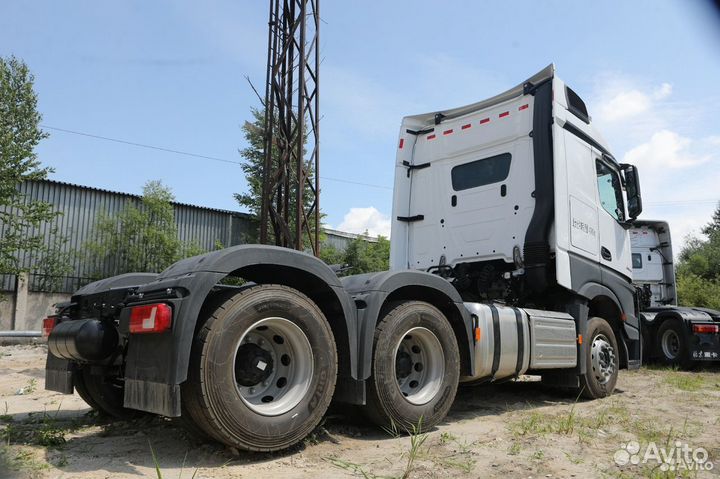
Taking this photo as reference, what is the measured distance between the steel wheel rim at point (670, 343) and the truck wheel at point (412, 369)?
7750 millimetres

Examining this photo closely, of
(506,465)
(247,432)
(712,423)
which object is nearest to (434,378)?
(506,465)

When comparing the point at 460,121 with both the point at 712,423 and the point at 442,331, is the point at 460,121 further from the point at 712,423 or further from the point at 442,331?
the point at 712,423

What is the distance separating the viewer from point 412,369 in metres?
4.70

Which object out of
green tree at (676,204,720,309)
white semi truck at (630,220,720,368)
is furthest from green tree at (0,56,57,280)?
green tree at (676,204,720,309)

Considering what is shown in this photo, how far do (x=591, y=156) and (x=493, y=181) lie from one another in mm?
1371

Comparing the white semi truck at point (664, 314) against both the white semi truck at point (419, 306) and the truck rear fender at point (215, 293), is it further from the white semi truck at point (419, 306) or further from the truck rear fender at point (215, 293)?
the truck rear fender at point (215, 293)

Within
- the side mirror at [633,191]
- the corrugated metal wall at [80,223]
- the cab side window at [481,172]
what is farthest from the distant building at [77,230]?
the side mirror at [633,191]

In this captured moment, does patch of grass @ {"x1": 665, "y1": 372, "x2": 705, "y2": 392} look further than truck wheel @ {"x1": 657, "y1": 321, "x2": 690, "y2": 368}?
No

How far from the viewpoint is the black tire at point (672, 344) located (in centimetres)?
1023

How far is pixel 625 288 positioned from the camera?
7430 mm

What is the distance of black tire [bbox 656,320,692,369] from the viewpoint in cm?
1023

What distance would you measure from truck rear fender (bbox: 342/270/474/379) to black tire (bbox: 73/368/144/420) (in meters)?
2.09

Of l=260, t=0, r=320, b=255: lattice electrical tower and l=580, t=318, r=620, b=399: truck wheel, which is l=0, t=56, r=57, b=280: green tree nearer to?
l=260, t=0, r=320, b=255: lattice electrical tower

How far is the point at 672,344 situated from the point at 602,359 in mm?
4929
